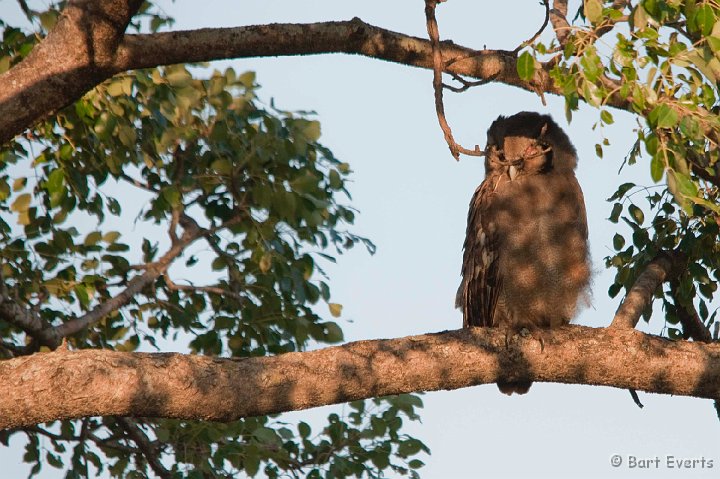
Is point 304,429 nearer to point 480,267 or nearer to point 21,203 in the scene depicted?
point 480,267

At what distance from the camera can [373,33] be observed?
406cm

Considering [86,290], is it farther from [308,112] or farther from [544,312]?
[544,312]

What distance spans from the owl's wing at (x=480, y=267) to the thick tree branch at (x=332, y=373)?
3.65 feet

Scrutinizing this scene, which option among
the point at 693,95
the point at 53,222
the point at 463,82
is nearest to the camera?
the point at 693,95

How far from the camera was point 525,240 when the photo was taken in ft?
16.9

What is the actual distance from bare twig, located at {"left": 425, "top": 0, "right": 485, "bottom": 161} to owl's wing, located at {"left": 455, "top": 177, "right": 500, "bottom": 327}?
5.45 ft

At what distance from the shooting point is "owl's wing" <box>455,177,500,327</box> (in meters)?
5.24

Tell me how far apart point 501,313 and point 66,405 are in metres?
2.71

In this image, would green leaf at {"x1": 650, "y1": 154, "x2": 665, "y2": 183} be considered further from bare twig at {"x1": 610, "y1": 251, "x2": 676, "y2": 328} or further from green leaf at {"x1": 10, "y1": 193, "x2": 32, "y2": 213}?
green leaf at {"x1": 10, "y1": 193, "x2": 32, "y2": 213}

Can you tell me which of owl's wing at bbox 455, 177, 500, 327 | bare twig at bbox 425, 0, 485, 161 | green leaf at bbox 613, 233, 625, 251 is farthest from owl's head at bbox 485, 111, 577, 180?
bare twig at bbox 425, 0, 485, 161

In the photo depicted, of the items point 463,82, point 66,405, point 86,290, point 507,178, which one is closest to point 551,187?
point 507,178

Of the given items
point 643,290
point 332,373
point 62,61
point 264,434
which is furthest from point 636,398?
point 62,61

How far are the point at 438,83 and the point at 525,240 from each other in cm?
168

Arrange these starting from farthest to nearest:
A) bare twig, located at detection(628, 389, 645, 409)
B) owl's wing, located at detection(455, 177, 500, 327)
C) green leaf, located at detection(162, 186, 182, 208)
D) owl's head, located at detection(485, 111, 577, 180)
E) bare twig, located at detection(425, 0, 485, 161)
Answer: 1. green leaf, located at detection(162, 186, 182, 208)
2. owl's head, located at detection(485, 111, 577, 180)
3. owl's wing, located at detection(455, 177, 500, 327)
4. bare twig, located at detection(628, 389, 645, 409)
5. bare twig, located at detection(425, 0, 485, 161)
